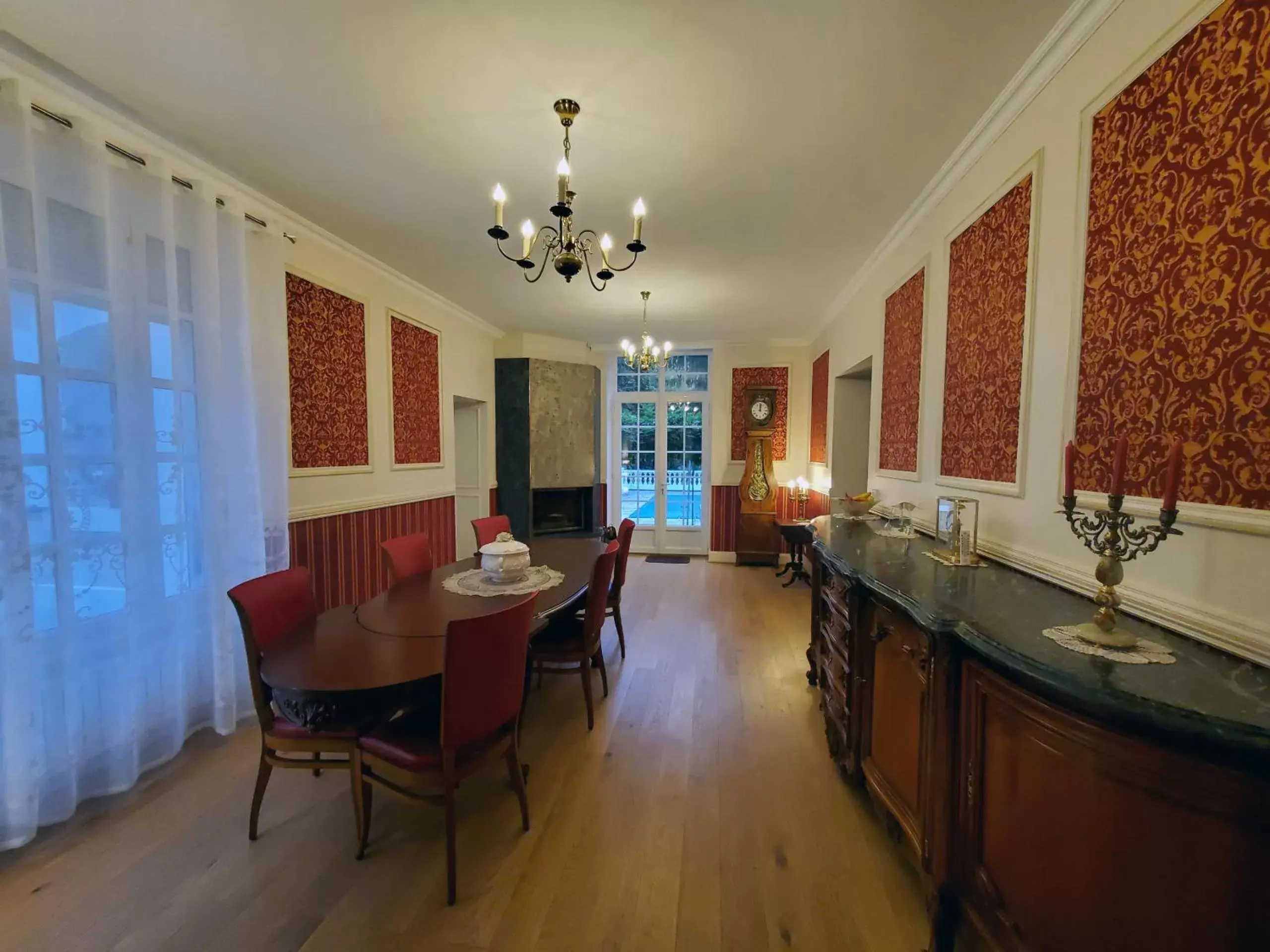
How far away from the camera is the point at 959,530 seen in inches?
70.8

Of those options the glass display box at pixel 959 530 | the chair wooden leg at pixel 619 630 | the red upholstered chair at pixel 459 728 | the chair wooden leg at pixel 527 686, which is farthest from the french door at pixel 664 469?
the red upholstered chair at pixel 459 728

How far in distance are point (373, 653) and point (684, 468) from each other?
514cm

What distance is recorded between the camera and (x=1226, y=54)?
1.05 meters

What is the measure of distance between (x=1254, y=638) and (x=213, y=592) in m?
3.59

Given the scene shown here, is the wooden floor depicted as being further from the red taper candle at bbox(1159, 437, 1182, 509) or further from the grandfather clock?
the grandfather clock

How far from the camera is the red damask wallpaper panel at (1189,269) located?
996 millimetres

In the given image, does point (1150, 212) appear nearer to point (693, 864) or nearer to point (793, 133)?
point (793, 133)

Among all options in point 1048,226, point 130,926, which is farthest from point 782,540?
point 130,926

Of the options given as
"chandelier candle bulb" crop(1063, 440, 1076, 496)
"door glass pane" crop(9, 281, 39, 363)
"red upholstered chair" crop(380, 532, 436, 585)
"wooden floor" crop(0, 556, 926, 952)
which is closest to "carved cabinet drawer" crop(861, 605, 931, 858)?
"wooden floor" crop(0, 556, 926, 952)

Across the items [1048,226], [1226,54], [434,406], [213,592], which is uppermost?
[1226,54]

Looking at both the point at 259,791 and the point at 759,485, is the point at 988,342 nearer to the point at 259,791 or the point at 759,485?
the point at 259,791

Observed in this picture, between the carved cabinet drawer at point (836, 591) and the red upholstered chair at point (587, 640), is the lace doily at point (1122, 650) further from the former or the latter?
the red upholstered chair at point (587, 640)

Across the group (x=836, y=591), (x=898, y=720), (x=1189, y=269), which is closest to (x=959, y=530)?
(x=836, y=591)

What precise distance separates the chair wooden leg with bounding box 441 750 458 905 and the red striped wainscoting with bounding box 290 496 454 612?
1.99 metres
